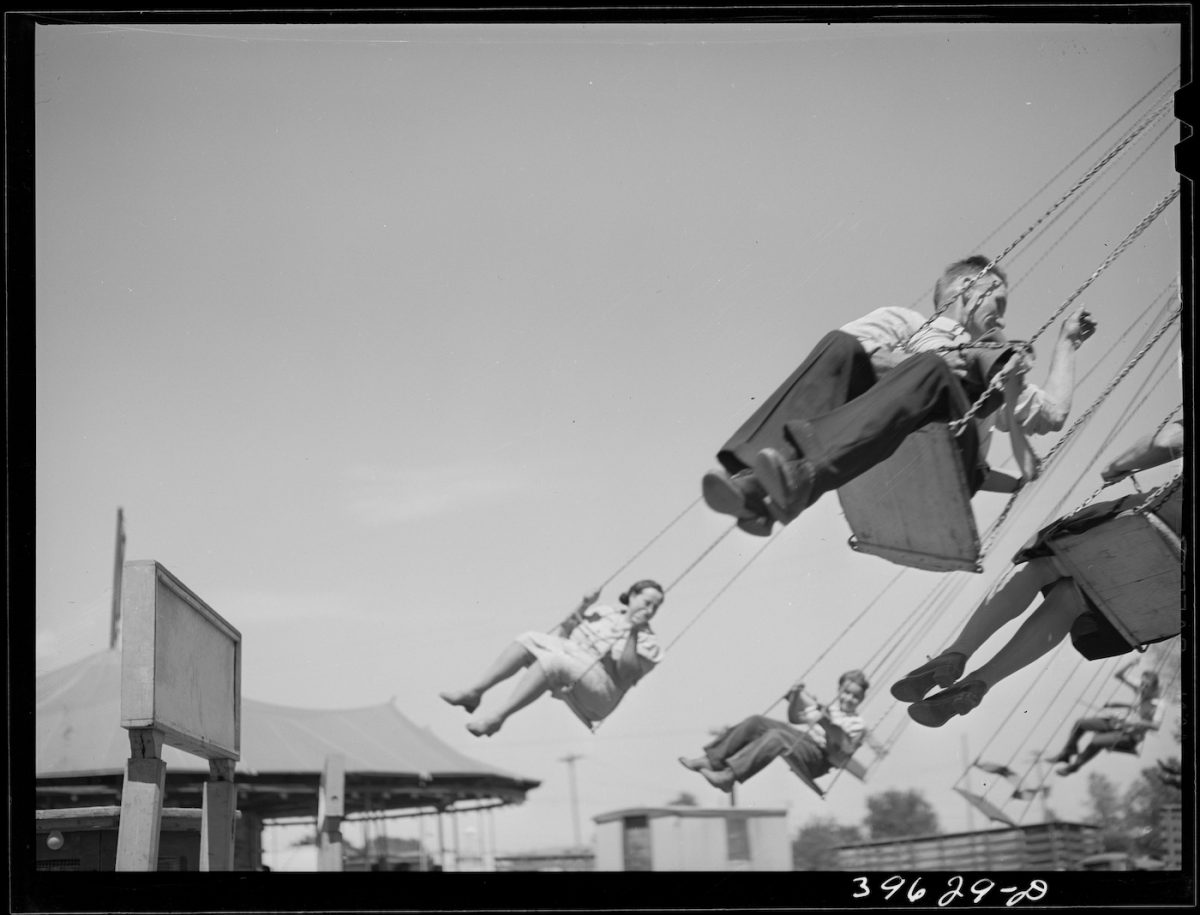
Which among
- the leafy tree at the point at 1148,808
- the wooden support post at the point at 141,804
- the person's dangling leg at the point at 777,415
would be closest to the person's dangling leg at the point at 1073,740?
the leafy tree at the point at 1148,808

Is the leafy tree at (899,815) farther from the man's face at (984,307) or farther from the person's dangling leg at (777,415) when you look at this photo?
the man's face at (984,307)

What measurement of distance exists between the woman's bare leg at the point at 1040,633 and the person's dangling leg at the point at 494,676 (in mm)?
1522

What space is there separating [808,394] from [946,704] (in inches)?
44.8

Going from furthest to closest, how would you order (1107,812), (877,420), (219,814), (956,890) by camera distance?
(219,814) → (1107,812) → (877,420) → (956,890)

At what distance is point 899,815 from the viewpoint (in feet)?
16.0

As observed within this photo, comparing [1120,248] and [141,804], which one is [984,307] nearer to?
[1120,248]

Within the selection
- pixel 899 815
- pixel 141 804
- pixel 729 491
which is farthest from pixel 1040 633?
pixel 141 804

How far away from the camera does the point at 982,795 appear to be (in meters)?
4.87

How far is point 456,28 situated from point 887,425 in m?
1.85

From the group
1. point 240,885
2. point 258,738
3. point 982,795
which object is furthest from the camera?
point 258,738

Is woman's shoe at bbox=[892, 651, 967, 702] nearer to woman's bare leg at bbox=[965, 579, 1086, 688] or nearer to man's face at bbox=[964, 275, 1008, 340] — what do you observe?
woman's bare leg at bbox=[965, 579, 1086, 688]

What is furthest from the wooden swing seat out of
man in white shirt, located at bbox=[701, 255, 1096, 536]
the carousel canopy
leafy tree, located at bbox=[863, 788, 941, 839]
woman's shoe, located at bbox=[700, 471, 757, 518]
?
the carousel canopy
